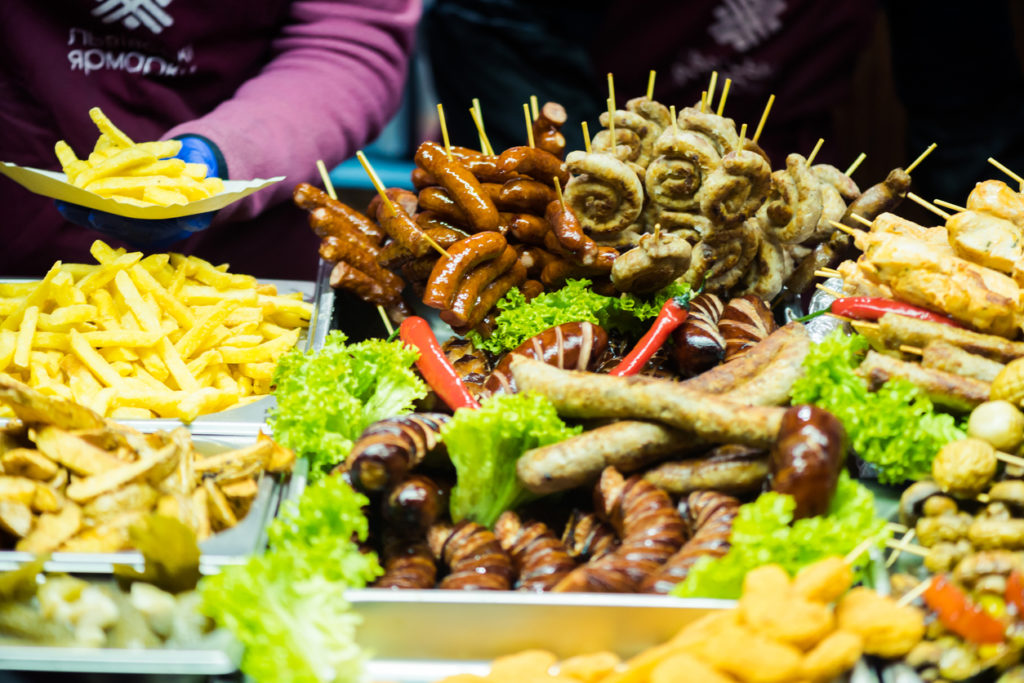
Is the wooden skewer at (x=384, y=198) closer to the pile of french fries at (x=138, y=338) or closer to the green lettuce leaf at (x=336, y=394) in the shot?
the green lettuce leaf at (x=336, y=394)

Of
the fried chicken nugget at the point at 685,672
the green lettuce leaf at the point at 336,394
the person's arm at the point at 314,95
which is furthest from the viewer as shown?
the person's arm at the point at 314,95

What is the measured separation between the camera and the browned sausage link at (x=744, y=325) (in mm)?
2354

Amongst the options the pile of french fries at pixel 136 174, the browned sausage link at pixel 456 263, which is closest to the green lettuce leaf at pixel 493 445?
the browned sausage link at pixel 456 263

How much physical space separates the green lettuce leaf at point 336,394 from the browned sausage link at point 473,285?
7.0 inches

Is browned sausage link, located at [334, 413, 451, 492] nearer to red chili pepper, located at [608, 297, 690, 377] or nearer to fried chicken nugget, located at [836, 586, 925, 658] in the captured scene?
red chili pepper, located at [608, 297, 690, 377]

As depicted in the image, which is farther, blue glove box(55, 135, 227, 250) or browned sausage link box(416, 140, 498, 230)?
blue glove box(55, 135, 227, 250)

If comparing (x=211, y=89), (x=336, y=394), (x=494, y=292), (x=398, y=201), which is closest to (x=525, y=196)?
(x=494, y=292)

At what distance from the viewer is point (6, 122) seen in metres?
3.42

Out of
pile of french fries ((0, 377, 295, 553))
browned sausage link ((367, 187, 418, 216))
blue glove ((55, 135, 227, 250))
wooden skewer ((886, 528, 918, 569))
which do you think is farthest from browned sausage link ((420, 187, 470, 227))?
wooden skewer ((886, 528, 918, 569))

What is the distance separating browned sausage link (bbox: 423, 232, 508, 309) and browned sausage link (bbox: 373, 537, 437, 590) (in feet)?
2.50

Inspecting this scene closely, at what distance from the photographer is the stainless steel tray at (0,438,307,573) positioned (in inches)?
67.6

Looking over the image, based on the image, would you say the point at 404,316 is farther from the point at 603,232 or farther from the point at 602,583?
the point at 602,583

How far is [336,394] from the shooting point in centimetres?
214

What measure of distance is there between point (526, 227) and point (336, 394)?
0.88m
